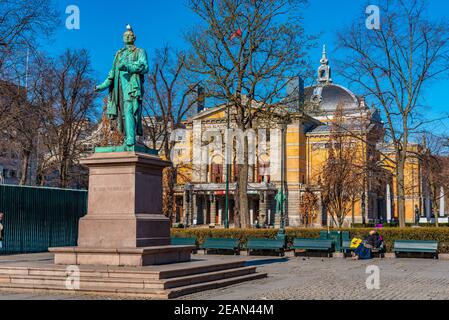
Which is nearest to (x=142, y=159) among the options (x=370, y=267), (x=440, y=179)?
(x=370, y=267)

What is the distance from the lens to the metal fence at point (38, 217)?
24.6 metres

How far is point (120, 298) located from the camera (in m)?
12.1

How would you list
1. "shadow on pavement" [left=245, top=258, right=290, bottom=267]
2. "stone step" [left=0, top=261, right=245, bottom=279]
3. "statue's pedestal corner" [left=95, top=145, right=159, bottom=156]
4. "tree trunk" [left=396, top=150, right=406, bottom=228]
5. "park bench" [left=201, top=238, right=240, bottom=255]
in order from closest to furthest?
"stone step" [left=0, top=261, right=245, bottom=279], "statue's pedestal corner" [left=95, top=145, right=159, bottom=156], "shadow on pavement" [left=245, top=258, right=290, bottom=267], "park bench" [left=201, top=238, right=240, bottom=255], "tree trunk" [left=396, top=150, right=406, bottom=228]

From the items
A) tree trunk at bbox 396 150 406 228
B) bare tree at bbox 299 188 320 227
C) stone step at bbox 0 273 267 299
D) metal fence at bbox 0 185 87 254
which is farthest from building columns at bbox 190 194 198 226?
stone step at bbox 0 273 267 299

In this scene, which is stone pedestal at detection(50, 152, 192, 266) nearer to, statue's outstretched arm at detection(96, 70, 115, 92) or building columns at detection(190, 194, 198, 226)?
statue's outstretched arm at detection(96, 70, 115, 92)

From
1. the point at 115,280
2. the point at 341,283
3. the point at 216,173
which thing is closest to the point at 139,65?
the point at 115,280

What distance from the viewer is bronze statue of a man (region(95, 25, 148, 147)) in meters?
15.4

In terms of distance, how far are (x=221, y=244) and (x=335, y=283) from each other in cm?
1203

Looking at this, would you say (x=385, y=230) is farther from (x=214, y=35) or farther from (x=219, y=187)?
(x=219, y=187)

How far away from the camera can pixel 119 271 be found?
1262 cm

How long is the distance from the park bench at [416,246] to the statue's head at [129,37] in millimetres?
14864

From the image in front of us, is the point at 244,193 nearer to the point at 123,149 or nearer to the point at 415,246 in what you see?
the point at 415,246

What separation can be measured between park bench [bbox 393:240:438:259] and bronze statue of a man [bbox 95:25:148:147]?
14.0 m
